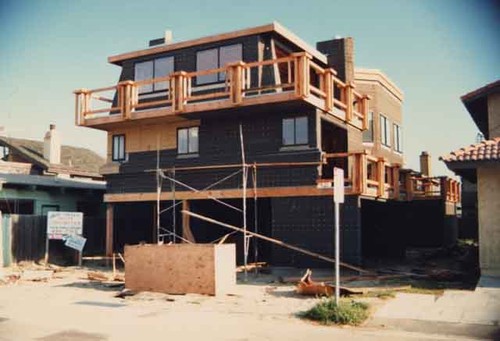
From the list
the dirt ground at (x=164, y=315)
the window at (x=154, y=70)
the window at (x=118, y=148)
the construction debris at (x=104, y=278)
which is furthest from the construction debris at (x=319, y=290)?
the window at (x=118, y=148)

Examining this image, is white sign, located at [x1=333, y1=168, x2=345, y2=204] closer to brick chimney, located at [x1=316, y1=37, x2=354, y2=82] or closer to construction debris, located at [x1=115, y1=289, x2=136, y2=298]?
construction debris, located at [x1=115, y1=289, x2=136, y2=298]

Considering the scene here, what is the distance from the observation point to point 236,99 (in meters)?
17.8

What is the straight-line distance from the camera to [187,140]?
814 inches

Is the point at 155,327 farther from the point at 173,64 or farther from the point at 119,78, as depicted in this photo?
the point at 119,78

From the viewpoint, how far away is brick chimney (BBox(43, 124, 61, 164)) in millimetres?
35094

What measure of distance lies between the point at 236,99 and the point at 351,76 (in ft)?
20.0

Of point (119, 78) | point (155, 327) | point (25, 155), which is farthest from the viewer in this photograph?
point (25, 155)

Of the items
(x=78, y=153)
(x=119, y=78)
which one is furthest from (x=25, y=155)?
(x=119, y=78)

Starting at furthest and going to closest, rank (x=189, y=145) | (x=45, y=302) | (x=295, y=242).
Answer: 1. (x=189, y=145)
2. (x=295, y=242)
3. (x=45, y=302)

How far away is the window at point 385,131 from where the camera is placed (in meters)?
25.8

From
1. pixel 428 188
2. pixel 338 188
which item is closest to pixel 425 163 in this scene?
pixel 428 188

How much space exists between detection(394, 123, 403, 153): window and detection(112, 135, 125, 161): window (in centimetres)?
1441

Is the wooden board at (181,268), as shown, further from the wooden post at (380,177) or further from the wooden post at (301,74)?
the wooden post at (380,177)

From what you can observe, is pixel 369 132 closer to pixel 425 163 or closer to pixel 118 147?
pixel 425 163
